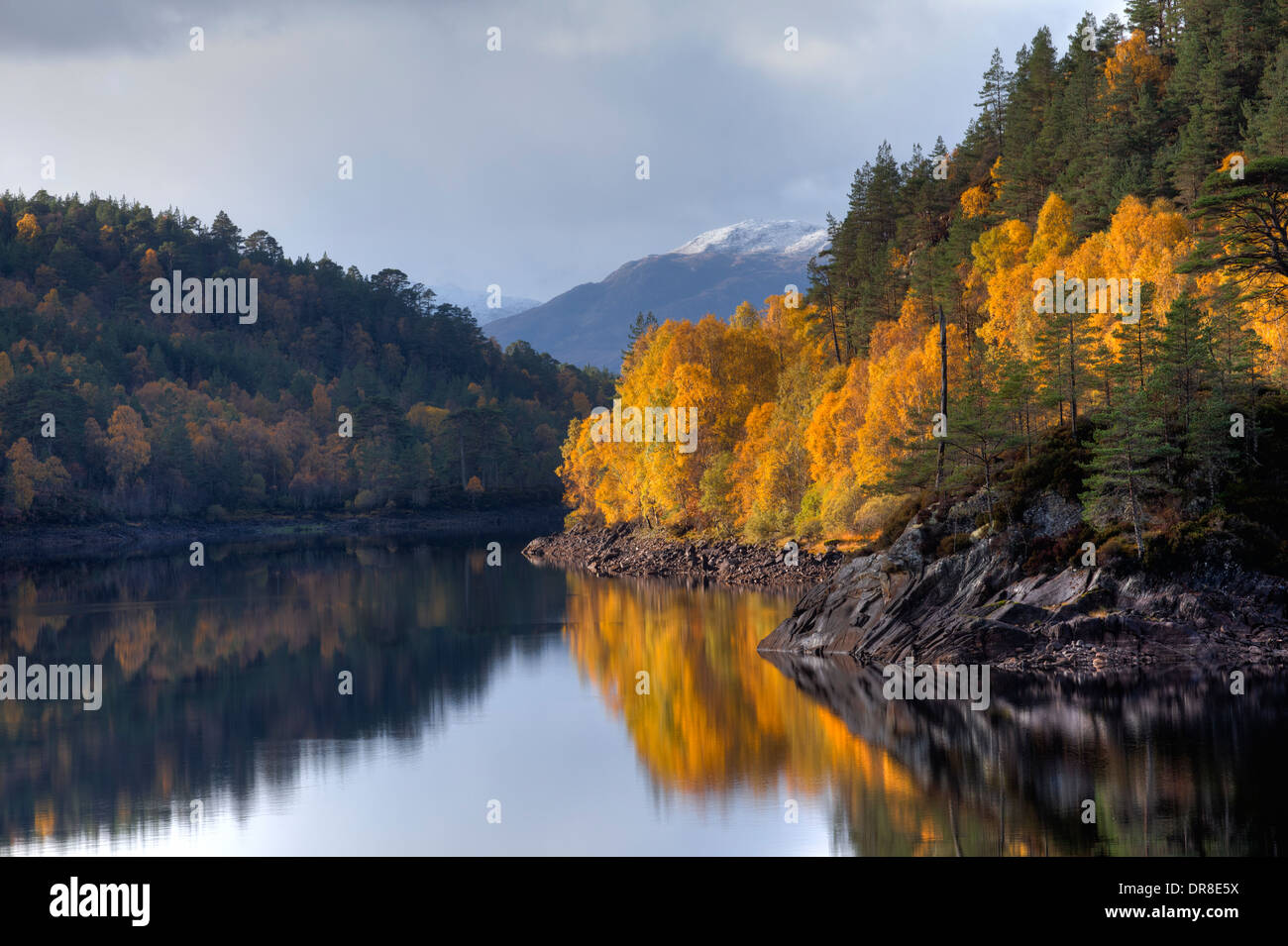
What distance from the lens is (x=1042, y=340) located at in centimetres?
4341

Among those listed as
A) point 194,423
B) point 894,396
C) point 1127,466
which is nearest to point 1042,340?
point 1127,466

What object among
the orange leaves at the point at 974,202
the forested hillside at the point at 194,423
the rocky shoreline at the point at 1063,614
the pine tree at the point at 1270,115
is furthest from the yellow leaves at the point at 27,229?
the rocky shoreline at the point at 1063,614

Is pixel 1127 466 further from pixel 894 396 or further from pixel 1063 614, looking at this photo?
pixel 894 396

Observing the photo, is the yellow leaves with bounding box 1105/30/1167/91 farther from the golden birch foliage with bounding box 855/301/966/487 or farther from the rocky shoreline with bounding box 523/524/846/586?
the rocky shoreline with bounding box 523/524/846/586

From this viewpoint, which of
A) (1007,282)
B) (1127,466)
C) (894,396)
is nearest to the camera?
(1127,466)

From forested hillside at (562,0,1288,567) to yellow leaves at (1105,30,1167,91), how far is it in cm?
28

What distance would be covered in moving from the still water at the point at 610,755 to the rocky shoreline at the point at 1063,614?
4.85 feet

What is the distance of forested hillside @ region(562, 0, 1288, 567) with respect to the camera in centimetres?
3753

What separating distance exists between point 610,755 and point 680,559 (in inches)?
1683

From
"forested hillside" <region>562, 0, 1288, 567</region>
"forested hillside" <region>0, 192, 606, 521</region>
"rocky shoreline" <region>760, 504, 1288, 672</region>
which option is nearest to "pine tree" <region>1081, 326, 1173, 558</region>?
"forested hillside" <region>562, 0, 1288, 567</region>
